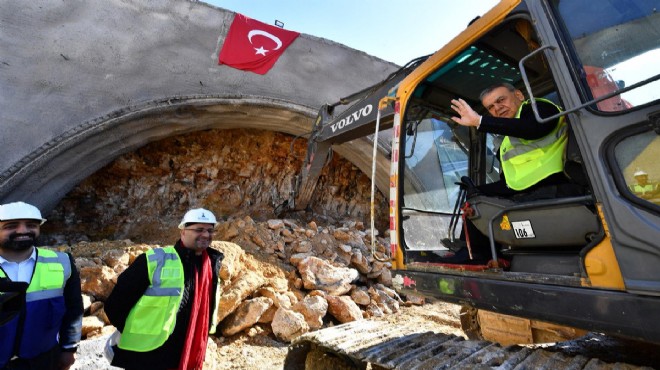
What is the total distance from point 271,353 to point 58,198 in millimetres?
4527

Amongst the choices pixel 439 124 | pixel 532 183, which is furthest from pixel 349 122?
pixel 532 183

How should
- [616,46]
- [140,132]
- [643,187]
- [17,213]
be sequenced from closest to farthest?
[643,187] → [616,46] → [17,213] → [140,132]

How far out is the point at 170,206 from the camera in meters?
7.54

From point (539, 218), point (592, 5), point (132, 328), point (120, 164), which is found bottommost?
point (132, 328)

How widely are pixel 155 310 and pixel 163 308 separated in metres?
0.04

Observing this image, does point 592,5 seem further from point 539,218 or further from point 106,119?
point 106,119

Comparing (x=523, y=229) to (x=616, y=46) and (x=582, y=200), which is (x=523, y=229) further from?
(x=616, y=46)

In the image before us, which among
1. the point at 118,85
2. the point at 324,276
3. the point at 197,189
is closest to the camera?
the point at 324,276

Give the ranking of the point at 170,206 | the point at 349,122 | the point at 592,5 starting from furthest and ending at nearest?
the point at 170,206, the point at 349,122, the point at 592,5

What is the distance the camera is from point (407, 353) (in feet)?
6.49

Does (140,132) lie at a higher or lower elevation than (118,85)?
lower

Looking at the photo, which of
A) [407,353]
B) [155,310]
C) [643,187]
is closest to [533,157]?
[643,187]

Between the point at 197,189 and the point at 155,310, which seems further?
the point at 197,189

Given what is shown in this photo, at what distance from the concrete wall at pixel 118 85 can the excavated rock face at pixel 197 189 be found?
0.66 metres
